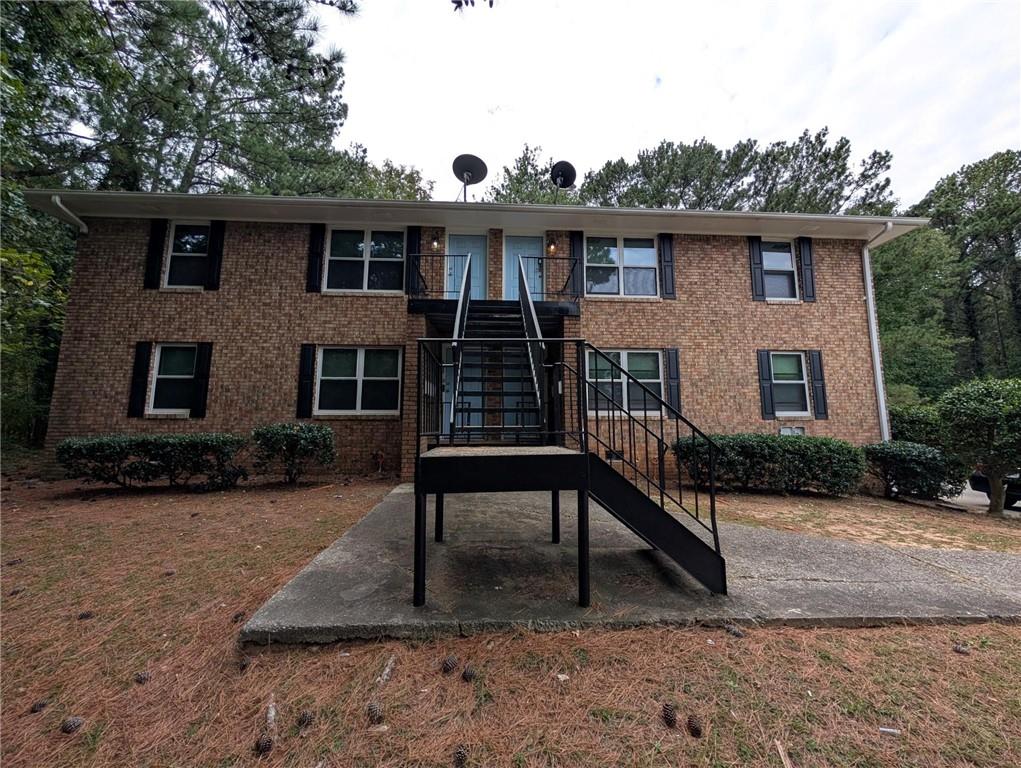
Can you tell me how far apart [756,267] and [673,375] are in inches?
131

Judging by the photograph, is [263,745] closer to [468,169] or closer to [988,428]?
[988,428]

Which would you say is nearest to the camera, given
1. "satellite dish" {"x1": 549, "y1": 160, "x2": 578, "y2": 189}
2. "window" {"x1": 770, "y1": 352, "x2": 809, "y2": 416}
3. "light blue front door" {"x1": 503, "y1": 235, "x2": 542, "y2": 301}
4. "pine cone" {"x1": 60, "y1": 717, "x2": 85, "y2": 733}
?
"pine cone" {"x1": 60, "y1": 717, "x2": 85, "y2": 733}

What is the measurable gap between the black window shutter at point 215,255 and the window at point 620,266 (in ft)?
26.6

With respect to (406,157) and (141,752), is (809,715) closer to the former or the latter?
(141,752)

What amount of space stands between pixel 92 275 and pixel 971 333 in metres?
37.9

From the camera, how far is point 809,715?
1.82m

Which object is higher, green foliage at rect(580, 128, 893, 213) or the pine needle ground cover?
green foliage at rect(580, 128, 893, 213)

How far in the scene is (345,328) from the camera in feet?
28.2

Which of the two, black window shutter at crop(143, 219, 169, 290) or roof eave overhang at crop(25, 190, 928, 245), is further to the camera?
black window shutter at crop(143, 219, 169, 290)

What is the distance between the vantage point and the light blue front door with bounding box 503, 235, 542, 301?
9070mm

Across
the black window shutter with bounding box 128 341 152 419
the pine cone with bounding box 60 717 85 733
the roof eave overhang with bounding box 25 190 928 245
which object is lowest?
the pine cone with bounding box 60 717 85 733

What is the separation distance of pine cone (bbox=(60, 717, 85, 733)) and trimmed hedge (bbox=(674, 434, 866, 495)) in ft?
23.9

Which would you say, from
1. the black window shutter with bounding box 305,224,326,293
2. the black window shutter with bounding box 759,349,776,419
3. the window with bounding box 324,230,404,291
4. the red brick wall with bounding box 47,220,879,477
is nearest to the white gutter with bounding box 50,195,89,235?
the red brick wall with bounding box 47,220,879,477

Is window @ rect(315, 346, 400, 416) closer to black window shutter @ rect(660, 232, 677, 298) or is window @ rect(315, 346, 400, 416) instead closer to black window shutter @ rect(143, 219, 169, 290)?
black window shutter @ rect(143, 219, 169, 290)
